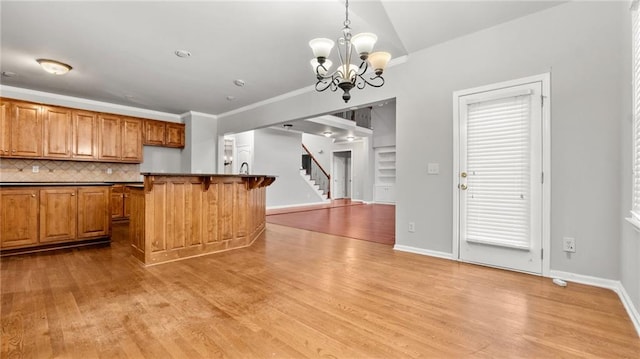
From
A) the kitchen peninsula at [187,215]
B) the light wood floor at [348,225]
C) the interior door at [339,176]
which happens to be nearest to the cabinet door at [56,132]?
the kitchen peninsula at [187,215]

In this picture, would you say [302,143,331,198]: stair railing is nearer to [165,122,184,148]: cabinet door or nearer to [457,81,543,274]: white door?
[165,122,184,148]: cabinet door

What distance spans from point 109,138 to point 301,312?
240 inches

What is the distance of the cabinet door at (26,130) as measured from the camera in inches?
199

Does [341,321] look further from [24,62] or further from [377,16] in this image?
[24,62]

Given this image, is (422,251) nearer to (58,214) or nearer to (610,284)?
(610,284)

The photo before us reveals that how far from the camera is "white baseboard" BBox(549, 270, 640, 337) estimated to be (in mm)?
2031

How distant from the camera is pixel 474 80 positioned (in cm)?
340

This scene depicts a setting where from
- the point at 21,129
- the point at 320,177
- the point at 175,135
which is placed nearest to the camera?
the point at 21,129

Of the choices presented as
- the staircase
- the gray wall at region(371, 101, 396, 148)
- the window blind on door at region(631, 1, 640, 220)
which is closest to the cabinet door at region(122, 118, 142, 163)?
the staircase

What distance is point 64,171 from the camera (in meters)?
5.92

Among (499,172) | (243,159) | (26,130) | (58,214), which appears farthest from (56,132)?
(499,172)

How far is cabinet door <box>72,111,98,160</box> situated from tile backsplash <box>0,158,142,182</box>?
464mm

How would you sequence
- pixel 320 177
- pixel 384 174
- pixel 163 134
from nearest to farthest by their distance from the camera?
1. pixel 163 134
2. pixel 384 174
3. pixel 320 177

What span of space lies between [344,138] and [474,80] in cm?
867
